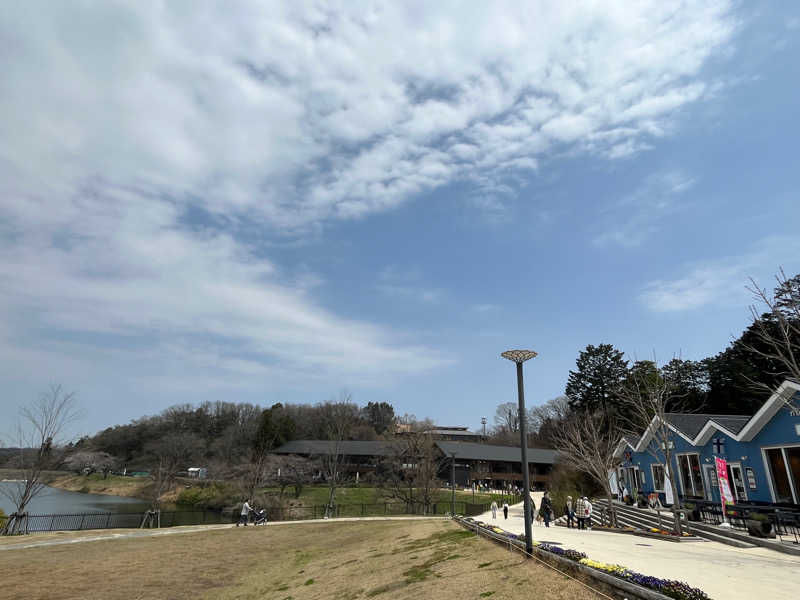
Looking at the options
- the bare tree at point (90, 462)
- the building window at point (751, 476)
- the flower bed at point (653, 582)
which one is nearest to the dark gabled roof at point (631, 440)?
the building window at point (751, 476)

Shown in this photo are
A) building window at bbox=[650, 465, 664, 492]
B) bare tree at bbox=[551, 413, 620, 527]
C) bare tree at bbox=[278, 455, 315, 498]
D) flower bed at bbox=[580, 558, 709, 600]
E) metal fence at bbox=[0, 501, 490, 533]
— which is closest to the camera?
flower bed at bbox=[580, 558, 709, 600]

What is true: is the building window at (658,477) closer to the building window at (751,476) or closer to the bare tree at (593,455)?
the bare tree at (593,455)

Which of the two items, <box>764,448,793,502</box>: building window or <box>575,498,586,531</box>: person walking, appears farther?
<box>575,498,586,531</box>: person walking

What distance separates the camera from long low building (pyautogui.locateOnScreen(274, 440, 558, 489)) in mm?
63562

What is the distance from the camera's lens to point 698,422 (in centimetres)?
2764

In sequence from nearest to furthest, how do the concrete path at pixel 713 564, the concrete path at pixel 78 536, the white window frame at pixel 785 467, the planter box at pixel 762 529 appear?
the concrete path at pixel 713 564
the planter box at pixel 762 529
the white window frame at pixel 785 467
the concrete path at pixel 78 536

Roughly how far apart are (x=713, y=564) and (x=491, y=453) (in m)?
60.8

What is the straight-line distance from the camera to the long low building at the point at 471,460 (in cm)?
6356

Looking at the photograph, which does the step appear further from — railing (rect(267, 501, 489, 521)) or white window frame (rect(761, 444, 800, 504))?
railing (rect(267, 501, 489, 521))

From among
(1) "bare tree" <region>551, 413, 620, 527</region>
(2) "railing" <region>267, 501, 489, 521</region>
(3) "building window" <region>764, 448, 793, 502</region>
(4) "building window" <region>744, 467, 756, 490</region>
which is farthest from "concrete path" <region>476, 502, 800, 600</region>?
(2) "railing" <region>267, 501, 489, 521</region>

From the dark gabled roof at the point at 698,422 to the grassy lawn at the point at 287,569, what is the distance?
595 inches

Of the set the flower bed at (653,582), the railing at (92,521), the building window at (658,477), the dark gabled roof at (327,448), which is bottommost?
the railing at (92,521)

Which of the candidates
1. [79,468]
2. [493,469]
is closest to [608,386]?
[493,469]

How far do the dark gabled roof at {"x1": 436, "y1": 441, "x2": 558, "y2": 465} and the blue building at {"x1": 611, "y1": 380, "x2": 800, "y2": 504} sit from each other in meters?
37.2
